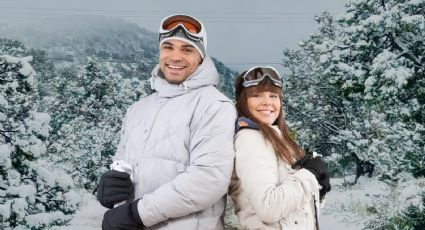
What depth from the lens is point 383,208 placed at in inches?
651

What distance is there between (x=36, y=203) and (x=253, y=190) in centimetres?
1376

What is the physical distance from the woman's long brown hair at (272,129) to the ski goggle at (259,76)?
0.07 ft

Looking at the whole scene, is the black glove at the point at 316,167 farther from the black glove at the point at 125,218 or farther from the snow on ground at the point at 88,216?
the snow on ground at the point at 88,216

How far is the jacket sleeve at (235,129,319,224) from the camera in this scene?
100 inches

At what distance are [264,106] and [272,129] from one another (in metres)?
0.15

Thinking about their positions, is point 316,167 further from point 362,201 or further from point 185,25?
point 362,201

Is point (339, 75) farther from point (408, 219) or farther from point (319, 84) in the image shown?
point (319, 84)

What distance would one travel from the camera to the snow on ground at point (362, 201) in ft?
47.7

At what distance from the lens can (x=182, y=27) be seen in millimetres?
2775

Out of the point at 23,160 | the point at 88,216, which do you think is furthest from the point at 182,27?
the point at 88,216

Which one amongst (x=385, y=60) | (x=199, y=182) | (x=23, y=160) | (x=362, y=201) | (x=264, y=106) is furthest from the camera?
(x=362, y=201)

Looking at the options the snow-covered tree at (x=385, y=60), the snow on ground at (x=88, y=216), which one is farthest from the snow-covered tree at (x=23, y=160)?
the snow on ground at (x=88, y=216)

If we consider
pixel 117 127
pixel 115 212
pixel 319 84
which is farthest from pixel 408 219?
pixel 117 127

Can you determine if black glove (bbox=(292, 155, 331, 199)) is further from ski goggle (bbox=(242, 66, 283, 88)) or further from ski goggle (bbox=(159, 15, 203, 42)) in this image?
ski goggle (bbox=(159, 15, 203, 42))
